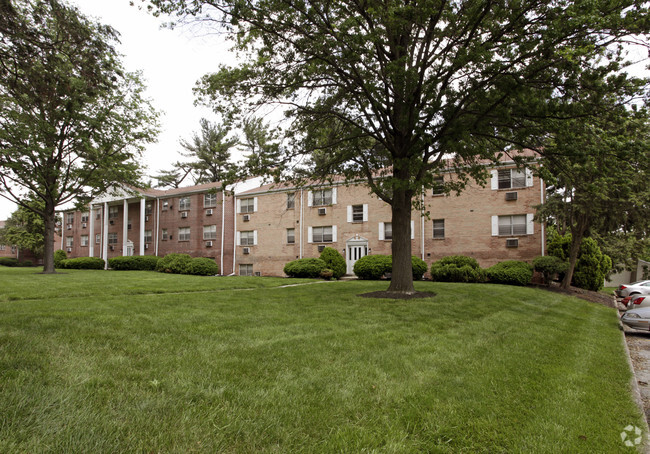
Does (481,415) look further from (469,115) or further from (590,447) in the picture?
(469,115)

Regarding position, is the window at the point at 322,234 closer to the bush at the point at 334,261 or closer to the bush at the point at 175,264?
the bush at the point at 334,261

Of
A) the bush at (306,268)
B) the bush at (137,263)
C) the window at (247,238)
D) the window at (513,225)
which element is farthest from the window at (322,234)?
the bush at (137,263)

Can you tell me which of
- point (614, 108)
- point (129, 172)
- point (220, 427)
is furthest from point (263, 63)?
point (129, 172)

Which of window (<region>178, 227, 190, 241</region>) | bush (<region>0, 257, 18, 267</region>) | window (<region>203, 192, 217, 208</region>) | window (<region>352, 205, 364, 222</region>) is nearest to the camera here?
window (<region>352, 205, 364, 222</region>)

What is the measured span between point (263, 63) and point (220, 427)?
33.2 ft

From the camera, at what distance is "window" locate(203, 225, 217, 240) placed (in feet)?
99.6

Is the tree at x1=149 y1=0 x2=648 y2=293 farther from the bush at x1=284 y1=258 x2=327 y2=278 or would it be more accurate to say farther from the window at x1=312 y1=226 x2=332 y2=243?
the window at x1=312 y1=226 x2=332 y2=243

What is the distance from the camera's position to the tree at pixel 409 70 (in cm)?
812

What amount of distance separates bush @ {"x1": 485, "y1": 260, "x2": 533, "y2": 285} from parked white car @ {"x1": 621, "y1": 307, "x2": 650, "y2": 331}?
764cm

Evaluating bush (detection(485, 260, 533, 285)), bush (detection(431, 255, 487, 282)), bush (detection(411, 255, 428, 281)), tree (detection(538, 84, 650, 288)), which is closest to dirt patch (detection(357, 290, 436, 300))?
tree (detection(538, 84, 650, 288))

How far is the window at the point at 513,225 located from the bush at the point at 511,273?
2177mm

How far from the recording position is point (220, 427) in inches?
105

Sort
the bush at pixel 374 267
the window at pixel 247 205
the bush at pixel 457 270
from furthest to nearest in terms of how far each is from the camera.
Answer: the window at pixel 247 205 < the bush at pixel 374 267 < the bush at pixel 457 270

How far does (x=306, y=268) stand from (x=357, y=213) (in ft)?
18.0
